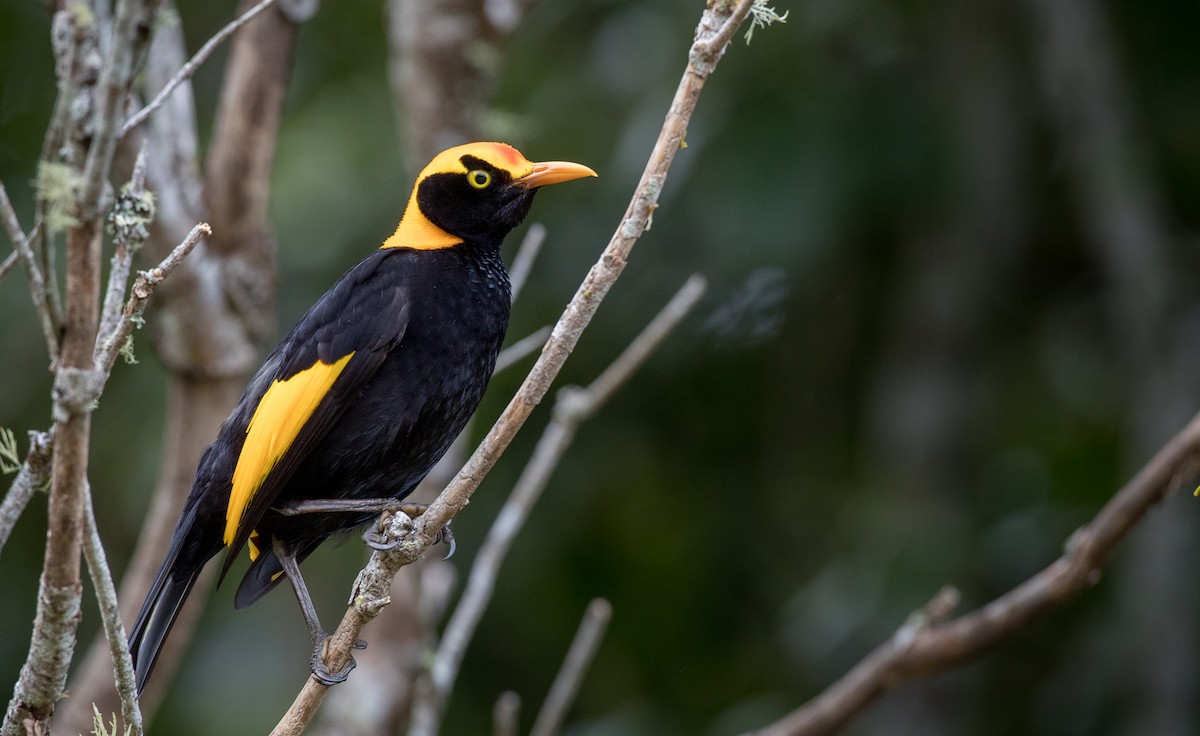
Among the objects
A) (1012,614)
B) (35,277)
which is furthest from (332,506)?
(1012,614)

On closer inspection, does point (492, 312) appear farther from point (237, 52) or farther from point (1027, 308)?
point (1027, 308)

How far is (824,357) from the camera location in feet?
17.7

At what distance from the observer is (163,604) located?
2.77 metres

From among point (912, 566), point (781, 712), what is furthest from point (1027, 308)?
point (781, 712)

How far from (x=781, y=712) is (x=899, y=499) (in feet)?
2.95

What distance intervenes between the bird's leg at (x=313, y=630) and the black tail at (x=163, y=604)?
0.20 m

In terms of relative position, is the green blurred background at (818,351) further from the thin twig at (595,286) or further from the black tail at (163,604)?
the thin twig at (595,286)

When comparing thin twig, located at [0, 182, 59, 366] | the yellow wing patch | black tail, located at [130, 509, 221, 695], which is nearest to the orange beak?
the yellow wing patch

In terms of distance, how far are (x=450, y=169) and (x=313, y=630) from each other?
1.23 metres

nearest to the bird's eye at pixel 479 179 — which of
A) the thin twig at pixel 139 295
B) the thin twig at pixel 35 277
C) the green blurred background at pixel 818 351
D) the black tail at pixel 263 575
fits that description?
the green blurred background at pixel 818 351

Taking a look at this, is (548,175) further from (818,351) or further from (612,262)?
(818,351)

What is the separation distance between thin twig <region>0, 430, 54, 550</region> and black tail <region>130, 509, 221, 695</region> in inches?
29.6

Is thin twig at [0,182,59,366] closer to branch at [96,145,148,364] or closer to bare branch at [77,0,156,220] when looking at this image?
bare branch at [77,0,156,220]

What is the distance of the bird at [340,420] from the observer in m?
2.77
